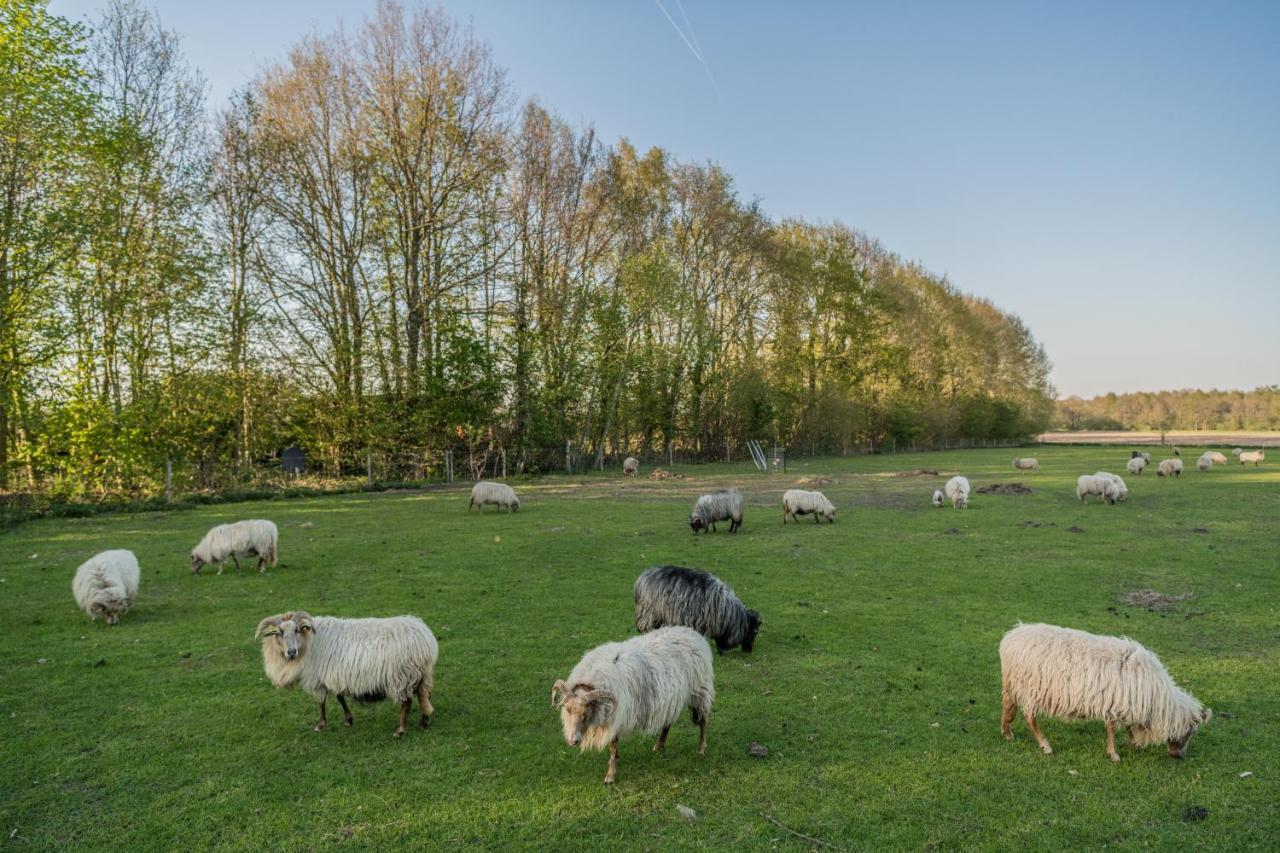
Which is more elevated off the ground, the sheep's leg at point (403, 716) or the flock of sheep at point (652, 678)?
the flock of sheep at point (652, 678)

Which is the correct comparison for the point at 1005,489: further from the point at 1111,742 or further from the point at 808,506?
the point at 1111,742

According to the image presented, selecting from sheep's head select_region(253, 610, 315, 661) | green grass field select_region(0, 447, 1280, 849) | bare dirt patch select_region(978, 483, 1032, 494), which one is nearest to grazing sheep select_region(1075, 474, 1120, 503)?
bare dirt patch select_region(978, 483, 1032, 494)

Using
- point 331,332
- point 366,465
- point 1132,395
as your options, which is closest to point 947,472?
point 366,465

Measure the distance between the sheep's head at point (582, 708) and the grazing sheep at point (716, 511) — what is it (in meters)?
12.3

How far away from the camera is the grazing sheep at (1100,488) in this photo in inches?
880

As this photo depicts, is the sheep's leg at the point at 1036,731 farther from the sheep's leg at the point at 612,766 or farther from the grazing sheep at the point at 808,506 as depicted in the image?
the grazing sheep at the point at 808,506

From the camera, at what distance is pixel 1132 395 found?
123m

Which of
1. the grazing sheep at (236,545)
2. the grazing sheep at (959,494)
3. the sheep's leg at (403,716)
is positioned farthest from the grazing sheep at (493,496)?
the sheep's leg at (403,716)

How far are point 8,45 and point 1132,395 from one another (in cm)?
15314

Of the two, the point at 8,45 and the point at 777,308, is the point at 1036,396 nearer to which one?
the point at 777,308

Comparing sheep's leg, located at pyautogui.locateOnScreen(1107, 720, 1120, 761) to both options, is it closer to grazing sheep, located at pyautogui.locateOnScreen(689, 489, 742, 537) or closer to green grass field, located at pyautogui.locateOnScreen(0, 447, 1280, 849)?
green grass field, located at pyautogui.locateOnScreen(0, 447, 1280, 849)

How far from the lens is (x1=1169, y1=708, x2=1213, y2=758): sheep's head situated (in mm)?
5375

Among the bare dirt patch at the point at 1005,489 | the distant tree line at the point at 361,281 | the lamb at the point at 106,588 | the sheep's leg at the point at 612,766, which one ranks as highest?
the distant tree line at the point at 361,281

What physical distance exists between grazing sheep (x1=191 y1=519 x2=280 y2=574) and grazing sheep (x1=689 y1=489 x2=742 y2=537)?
9810mm
